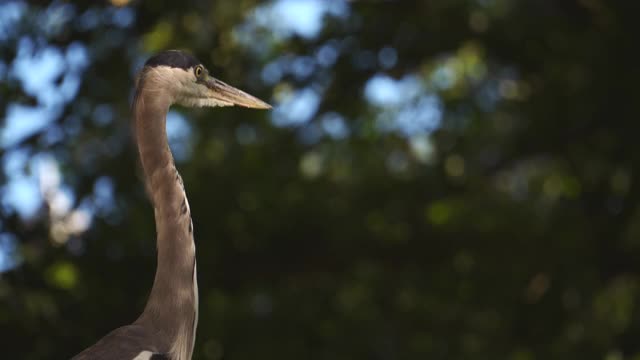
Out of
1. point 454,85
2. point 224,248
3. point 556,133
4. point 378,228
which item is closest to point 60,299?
point 224,248

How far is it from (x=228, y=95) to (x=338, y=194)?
165 inches

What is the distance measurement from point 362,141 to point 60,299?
2.51 metres

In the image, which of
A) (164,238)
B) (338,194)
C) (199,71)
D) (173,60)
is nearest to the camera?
(164,238)

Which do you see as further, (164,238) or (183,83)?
(183,83)

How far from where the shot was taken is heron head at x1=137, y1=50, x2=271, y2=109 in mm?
4258

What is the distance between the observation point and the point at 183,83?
4.40m

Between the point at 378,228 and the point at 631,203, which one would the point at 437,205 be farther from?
the point at 631,203

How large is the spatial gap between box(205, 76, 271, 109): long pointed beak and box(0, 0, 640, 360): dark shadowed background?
307 cm

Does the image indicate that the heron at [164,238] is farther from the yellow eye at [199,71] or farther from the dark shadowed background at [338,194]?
the dark shadowed background at [338,194]

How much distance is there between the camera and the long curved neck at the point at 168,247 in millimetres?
4145

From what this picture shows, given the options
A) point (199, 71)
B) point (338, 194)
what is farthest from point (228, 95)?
point (338, 194)

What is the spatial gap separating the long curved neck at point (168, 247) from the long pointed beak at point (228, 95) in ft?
1.20

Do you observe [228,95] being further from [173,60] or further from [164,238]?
[164,238]

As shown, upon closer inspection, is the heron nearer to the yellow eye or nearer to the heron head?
the heron head
